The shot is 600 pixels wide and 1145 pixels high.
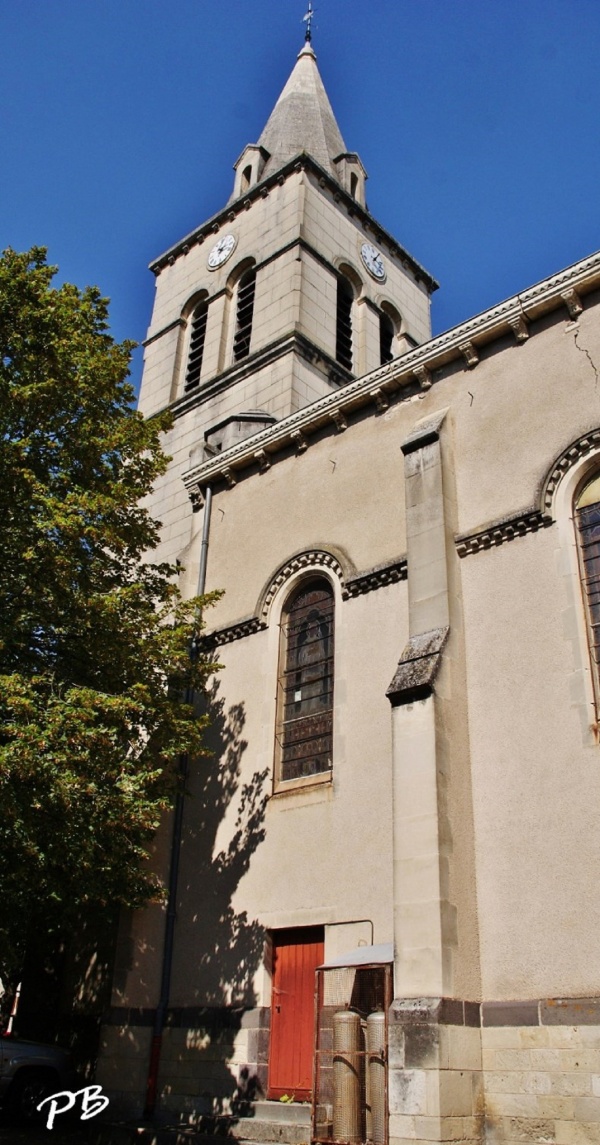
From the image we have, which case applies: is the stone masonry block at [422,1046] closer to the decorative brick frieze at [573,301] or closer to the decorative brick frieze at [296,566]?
the decorative brick frieze at [296,566]

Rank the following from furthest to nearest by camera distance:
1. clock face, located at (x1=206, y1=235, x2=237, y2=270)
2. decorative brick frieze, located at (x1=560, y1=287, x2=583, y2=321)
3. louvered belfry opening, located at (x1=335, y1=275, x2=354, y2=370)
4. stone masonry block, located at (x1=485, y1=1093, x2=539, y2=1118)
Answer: clock face, located at (x1=206, y1=235, x2=237, y2=270) → louvered belfry opening, located at (x1=335, y1=275, x2=354, y2=370) → decorative brick frieze, located at (x1=560, y1=287, x2=583, y2=321) → stone masonry block, located at (x1=485, y1=1093, x2=539, y2=1118)

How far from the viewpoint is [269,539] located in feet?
50.2

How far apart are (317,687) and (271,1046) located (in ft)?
14.9

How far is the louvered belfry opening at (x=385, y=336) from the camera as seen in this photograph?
25.1 metres

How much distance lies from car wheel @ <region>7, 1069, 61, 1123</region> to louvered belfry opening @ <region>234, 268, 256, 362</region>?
1532 centimetres

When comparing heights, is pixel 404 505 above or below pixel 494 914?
above

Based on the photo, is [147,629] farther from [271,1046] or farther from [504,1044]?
[504,1044]

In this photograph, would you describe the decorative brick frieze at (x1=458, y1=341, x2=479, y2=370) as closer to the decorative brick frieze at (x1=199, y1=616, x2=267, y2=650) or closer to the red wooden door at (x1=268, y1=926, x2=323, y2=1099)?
the decorative brick frieze at (x1=199, y1=616, x2=267, y2=650)

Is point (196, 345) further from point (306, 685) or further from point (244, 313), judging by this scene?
point (306, 685)

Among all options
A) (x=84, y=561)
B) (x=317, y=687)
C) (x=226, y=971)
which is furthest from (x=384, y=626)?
(x=226, y=971)

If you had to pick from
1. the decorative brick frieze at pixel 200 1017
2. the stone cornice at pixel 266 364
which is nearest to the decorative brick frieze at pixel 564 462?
the decorative brick frieze at pixel 200 1017

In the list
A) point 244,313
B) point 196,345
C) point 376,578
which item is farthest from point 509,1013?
point 196,345

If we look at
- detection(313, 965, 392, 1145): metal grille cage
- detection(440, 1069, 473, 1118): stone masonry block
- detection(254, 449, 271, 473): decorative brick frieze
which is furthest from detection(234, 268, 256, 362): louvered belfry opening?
detection(440, 1069, 473, 1118): stone masonry block

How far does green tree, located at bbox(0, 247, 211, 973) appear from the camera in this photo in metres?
10.5
